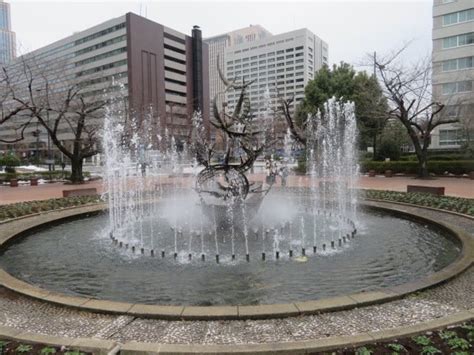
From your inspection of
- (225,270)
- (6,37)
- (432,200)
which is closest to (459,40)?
(432,200)

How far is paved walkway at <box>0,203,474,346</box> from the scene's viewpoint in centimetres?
399

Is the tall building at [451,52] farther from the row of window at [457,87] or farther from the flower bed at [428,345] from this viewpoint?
the flower bed at [428,345]


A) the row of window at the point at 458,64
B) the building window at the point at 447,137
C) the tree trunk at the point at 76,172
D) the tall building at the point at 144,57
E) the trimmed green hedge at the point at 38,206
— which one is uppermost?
the tall building at the point at 144,57

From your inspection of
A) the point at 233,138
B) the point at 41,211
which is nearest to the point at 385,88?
the point at 233,138

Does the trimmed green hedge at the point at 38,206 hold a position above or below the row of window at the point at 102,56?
below

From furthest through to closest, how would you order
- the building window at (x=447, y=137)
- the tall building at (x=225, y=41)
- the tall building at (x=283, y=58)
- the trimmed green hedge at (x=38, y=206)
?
the tall building at (x=225, y=41) < the tall building at (x=283, y=58) < the building window at (x=447, y=137) < the trimmed green hedge at (x=38, y=206)

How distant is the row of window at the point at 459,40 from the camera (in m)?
39.0

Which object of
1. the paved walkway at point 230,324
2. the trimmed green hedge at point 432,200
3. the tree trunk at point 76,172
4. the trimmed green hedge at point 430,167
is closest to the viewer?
the paved walkway at point 230,324

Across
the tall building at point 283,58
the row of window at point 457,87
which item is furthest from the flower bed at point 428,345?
the tall building at point 283,58

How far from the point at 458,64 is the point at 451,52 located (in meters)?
1.54

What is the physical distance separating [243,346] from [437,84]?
145ft

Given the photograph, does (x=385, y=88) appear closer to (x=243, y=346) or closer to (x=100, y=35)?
(x=243, y=346)

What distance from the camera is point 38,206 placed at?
506 inches

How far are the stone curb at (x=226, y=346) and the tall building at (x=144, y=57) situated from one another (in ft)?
194
